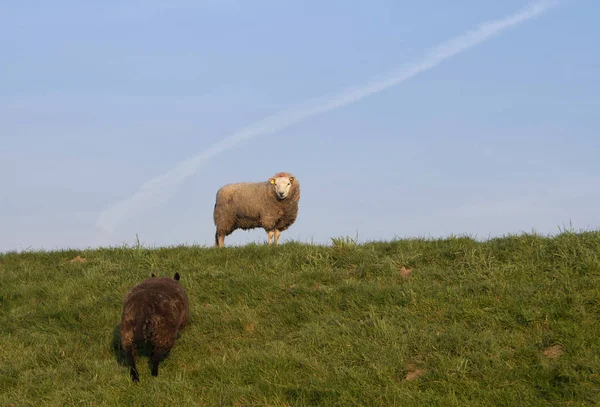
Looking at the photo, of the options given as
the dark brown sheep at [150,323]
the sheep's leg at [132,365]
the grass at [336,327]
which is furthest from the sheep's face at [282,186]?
the sheep's leg at [132,365]

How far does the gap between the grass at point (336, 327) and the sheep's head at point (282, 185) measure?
5.53 metres

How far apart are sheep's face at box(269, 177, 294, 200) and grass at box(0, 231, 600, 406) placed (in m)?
5.53

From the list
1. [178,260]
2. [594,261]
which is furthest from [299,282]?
[594,261]

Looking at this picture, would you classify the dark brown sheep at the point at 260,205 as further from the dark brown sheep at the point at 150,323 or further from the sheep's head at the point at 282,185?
the dark brown sheep at the point at 150,323

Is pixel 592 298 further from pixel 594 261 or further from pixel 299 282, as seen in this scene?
pixel 299 282

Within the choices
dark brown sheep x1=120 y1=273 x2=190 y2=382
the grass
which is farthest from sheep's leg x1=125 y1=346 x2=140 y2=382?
the grass

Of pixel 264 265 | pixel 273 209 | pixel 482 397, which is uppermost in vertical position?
Answer: pixel 273 209

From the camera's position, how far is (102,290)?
1251cm

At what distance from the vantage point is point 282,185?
19.6 metres

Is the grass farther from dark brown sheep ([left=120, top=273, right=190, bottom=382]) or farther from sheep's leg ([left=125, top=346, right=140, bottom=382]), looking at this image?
dark brown sheep ([left=120, top=273, right=190, bottom=382])

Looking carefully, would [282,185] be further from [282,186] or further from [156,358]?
[156,358]

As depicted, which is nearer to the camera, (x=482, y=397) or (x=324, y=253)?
(x=482, y=397)

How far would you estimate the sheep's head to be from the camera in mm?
19562

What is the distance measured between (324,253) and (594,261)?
5225mm
